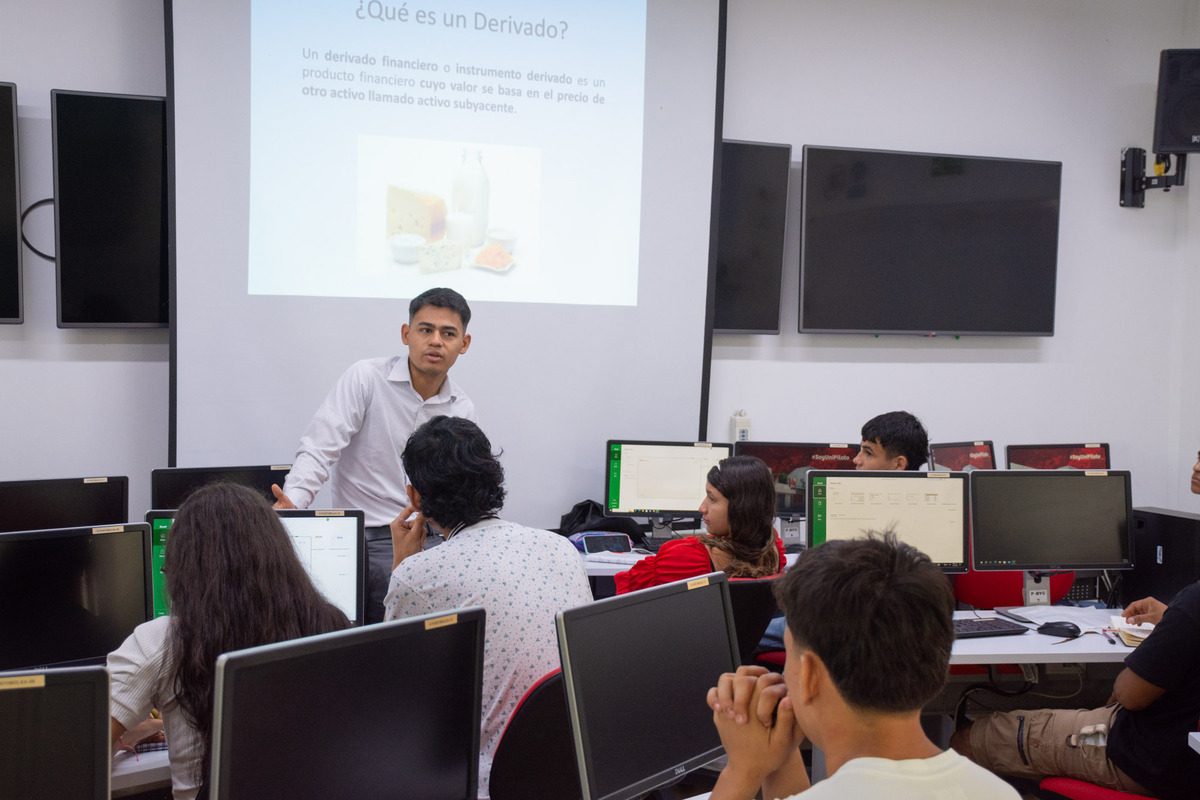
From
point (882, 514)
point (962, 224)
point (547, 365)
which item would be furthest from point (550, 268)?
point (962, 224)

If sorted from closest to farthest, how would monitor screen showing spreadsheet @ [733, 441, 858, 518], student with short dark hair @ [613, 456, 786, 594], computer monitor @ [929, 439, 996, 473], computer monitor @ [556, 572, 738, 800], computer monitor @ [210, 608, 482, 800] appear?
computer monitor @ [210, 608, 482, 800], computer monitor @ [556, 572, 738, 800], student with short dark hair @ [613, 456, 786, 594], monitor screen showing spreadsheet @ [733, 441, 858, 518], computer monitor @ [929, 439, 996, 473]

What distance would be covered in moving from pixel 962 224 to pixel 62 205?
415cm

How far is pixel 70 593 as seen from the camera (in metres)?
2.27

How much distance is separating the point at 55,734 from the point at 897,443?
3.02 meters

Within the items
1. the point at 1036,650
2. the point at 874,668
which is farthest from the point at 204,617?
the point at 1036,650

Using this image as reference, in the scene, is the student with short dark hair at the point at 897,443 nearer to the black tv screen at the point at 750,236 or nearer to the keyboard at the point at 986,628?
the keyboard at the point at 986,628

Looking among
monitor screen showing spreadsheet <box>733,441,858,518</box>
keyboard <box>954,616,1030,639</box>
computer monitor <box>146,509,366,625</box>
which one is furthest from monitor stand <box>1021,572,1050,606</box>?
computer monitor <box>146,509,366,625</box>

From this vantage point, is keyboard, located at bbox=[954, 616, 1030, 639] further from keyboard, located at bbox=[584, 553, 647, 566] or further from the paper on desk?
keyboard, located at bbox=[584, 553, 647, 566]

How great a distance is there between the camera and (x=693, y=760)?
68.9 inches

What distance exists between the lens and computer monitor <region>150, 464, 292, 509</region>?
327 centimetres

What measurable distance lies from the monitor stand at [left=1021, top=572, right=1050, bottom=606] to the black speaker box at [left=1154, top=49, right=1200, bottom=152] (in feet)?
9.31

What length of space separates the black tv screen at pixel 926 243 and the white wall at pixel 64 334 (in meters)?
3.00

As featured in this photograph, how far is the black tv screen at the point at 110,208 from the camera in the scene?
393 cm

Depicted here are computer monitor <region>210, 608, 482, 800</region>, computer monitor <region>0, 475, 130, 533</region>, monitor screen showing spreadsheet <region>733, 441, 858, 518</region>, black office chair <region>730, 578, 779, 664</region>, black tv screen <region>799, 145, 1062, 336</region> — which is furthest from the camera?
black tv screen <region>799, 145, 1062, 336</region>
